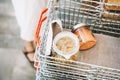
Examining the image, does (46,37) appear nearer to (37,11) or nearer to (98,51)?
(98,51)

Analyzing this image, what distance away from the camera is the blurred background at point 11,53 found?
142 cm

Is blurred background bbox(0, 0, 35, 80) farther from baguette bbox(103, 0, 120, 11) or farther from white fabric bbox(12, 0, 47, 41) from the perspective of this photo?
baguette bbox(103, 0, 120, 11)

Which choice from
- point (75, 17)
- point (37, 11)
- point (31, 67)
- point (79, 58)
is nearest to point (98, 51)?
point (79, 58)

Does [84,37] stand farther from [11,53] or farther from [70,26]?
[11,53]

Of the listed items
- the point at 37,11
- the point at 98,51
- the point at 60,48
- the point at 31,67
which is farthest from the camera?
the point at 31,67

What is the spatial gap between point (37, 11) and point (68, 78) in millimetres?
468

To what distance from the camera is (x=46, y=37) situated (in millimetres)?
778

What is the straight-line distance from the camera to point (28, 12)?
45.8 inches

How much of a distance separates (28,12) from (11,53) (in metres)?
0.43

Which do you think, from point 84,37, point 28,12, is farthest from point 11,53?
point 84,37

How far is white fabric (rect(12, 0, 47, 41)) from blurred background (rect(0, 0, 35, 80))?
0.84 ft

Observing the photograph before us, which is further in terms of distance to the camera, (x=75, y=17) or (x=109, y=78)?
(x=75, y=17)

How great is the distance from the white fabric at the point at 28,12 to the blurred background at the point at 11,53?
0.26m

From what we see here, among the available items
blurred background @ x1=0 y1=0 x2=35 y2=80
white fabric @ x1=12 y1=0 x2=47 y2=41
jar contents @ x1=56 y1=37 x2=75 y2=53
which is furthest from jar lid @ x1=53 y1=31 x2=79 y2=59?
blurred background @ x1=0 y1=0 x2=35 y2=80
